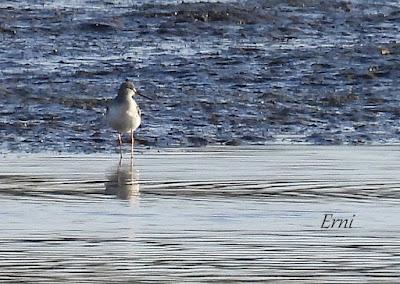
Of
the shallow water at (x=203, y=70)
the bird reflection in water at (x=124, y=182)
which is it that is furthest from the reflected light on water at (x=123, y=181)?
the shallow water at (x=203, y=70)

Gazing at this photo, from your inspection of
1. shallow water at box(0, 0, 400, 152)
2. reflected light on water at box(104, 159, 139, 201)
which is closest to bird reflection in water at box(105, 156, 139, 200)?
reflected light on water at box(104, 159, 139, 201)

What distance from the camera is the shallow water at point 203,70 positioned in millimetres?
14070

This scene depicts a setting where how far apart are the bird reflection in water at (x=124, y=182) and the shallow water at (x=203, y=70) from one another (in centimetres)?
117

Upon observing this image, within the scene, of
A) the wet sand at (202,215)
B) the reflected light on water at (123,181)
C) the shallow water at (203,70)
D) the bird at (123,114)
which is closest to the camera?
the wet sand at (202,215)

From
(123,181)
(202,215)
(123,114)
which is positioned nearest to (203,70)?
(123,114)

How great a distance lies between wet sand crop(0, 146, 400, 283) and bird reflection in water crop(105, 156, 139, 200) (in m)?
0.01

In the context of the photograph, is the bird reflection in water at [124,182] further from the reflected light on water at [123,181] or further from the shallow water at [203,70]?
the shallow water at [203,70]

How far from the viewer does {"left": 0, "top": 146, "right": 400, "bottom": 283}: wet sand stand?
8195 mm

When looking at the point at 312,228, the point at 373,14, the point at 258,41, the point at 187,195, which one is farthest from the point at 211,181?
the point at 373,14

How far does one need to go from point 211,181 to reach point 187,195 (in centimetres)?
64

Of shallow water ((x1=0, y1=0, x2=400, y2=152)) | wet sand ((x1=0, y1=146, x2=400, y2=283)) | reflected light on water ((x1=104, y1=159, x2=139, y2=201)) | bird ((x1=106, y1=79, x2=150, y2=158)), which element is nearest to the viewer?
wet sand ((x1=0, y1=146, x2=400, y2=283))

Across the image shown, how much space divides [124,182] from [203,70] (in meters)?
6.04

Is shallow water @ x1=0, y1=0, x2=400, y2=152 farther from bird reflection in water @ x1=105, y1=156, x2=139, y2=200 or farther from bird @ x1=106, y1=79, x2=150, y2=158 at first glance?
bird reflection in water @ x1=105, y1=156, x2=139, y2=200

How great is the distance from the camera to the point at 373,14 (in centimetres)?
2142
